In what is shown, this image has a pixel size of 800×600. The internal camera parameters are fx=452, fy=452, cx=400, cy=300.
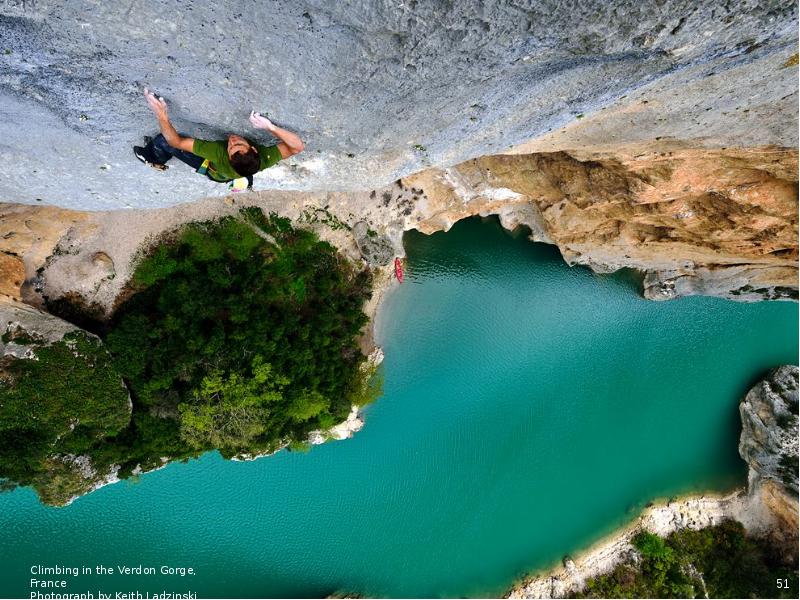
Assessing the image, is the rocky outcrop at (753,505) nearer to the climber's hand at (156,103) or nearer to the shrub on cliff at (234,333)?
the shrub on cliff at (234,333)

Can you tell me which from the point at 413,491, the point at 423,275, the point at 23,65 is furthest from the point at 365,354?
the point at 23,65

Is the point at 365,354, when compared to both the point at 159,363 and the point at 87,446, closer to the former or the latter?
the point at 159,363

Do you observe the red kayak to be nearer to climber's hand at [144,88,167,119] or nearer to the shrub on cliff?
the shrub on cliff

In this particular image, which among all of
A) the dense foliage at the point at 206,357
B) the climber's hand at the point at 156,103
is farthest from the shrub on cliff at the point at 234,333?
the climber's hand at the point at 156,103

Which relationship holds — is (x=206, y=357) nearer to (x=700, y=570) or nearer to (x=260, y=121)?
(x=260, y=121)

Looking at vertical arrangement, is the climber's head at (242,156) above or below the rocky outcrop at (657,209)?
below

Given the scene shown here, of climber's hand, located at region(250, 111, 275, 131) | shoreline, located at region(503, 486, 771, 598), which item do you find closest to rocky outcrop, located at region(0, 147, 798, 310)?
climber's hand, located at region(250, 111, 275, 131)

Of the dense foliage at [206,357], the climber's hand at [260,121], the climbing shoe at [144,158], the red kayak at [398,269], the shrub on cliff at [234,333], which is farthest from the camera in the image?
the red kayak at [398,269]
